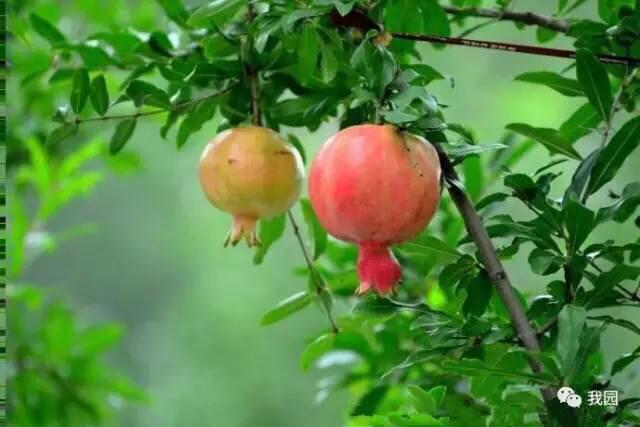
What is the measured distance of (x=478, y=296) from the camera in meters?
0.64

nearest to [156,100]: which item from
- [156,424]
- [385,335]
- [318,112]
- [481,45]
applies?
[318,112]

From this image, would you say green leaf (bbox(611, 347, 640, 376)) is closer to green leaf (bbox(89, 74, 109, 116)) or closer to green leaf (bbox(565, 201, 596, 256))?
green leaf (bbox(565, 201, 596, 256))

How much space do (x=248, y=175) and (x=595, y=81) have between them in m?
0.23

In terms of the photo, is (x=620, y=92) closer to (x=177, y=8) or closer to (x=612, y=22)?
(x=612, y=22)

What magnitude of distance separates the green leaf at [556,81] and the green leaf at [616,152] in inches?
3.4

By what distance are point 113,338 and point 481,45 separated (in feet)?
3.16

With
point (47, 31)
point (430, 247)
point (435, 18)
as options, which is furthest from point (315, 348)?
point (47, 31)

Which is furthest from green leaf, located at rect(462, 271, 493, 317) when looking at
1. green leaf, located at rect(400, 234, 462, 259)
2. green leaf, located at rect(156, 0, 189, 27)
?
green leaf, located at rect(156, 0, 189, 27)

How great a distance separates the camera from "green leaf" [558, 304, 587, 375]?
21.5 inches

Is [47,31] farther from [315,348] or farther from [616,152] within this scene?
[616,152]

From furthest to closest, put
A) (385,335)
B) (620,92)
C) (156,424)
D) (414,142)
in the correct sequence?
(156,424) < (385,335) < (620,92) < (414,142)

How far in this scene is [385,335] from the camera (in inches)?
39.1

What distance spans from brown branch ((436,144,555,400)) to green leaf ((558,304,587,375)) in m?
0.02

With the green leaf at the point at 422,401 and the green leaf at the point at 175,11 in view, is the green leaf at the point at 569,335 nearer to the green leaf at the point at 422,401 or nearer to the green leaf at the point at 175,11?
the green leaf at the point at 422,401
